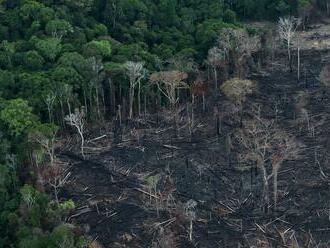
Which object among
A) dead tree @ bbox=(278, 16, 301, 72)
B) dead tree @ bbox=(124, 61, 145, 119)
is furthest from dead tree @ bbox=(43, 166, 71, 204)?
dead tree @ bbox=(278, 16, 301, 72)

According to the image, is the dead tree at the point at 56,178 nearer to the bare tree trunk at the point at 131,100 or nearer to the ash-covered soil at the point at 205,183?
the ash-covered soil at the point at 205,183

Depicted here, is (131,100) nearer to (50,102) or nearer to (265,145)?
(50,102)

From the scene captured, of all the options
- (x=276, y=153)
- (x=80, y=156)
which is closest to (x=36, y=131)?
(x=80, y=156)

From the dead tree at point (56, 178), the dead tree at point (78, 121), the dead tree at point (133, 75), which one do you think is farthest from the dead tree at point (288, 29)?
the dead tree at point (56, 178)

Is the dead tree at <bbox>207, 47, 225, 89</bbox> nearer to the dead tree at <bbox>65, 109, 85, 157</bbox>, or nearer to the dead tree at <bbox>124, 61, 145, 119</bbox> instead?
the dead tree at <bbox>124, 61, 145, 119</bbox>

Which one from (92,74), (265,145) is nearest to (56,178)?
(92,74)

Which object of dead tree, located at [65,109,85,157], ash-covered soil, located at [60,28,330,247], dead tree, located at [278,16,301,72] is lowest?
ash-covered soil, located at [60,28,330,247]

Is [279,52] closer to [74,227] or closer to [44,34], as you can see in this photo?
[44,34]
